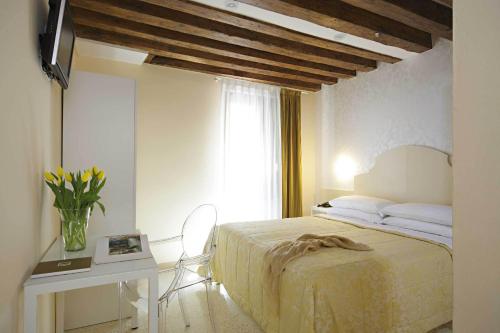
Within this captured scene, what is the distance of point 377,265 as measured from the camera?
1.77 meters

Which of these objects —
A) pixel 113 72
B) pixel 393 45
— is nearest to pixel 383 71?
pixel 393 45

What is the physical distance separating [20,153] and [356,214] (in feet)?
10.2

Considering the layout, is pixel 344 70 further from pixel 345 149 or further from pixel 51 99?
pixel 51 99

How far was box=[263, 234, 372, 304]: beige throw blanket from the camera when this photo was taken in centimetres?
178

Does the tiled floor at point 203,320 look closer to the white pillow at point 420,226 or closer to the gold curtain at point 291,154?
the white pillow at point 420,226

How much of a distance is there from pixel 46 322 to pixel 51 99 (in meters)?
1.33

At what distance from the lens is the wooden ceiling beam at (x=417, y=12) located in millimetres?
2199

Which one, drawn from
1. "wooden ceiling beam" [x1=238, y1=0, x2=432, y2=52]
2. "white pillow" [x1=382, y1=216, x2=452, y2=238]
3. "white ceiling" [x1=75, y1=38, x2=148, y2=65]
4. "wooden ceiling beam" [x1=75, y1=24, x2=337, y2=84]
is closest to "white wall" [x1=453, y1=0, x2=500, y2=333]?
"wooden ceiling beam" [x1=238, y1=0, x2=432, y2=52]

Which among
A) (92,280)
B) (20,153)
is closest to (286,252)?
(92,280)

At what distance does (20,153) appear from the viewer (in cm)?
107

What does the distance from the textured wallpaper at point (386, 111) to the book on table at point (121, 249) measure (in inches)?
120

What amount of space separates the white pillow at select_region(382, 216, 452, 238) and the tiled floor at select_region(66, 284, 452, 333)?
2.47ft

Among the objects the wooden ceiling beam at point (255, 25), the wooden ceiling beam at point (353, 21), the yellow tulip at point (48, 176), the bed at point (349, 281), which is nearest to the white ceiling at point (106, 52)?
the wooden ceiling beam at point (255, 25)

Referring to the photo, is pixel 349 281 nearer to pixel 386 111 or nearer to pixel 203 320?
pixel 203 320
